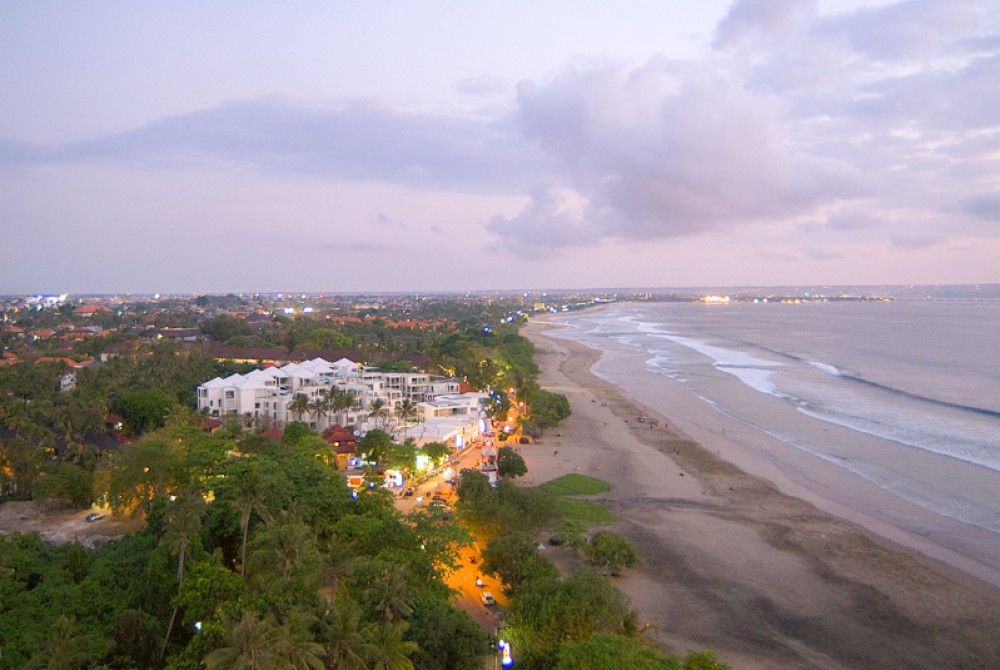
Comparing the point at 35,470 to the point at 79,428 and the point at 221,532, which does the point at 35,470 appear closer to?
the point at 79,428

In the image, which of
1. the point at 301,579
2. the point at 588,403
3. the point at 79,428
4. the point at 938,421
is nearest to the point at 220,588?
the point at 301,579

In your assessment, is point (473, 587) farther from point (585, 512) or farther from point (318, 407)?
point (318, 407)

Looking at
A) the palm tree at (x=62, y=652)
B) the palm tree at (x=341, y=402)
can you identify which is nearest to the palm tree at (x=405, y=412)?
the palm tree at (x=341, y=402)

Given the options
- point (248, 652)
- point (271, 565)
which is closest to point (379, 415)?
point (271, 565)

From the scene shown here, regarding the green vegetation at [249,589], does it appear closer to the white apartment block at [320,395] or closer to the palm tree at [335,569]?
the palm tree at [335,569]

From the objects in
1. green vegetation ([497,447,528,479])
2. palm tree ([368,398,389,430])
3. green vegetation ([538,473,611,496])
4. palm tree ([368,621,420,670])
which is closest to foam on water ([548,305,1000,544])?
green vegetation ([538,473,611,496])

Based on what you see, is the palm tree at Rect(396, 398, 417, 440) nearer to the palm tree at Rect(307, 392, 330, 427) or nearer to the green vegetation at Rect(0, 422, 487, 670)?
the palm tree at Rect(307, 392, 330, 427)
